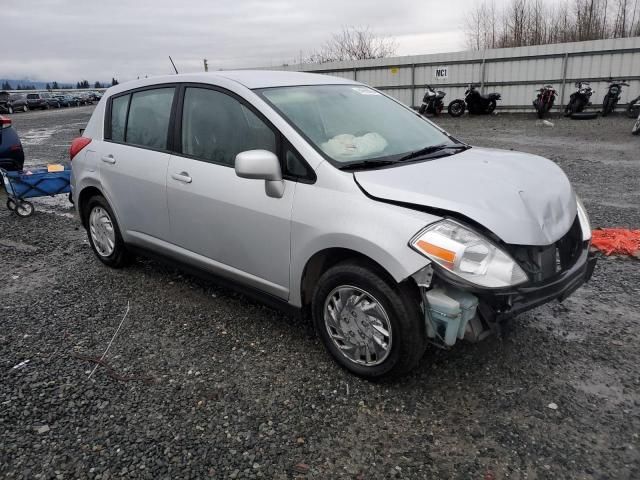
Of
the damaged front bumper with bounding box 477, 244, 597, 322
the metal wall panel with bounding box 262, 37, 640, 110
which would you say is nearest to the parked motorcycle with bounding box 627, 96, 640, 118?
the metal wall panel with bounding box 262, 37, 640, 110

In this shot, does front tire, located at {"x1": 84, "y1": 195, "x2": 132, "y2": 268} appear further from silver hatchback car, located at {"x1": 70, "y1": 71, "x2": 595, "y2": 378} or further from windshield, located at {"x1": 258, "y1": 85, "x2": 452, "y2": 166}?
windshield, located at {"x1": 258, "y1": 85, "x2": 452, "y2": 166}

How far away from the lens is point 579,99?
51.7 ft

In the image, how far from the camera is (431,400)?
282cm

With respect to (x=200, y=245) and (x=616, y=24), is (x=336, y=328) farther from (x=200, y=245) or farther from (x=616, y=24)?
(x=616, y=24)

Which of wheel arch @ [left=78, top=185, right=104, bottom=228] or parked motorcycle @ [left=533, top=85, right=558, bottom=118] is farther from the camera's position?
parked motorcycle @ [left=533, top=85, right=558, bottom=118]

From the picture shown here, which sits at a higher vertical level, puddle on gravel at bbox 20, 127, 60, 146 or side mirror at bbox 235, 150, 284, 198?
side mirror at bbox 235, 150, 284, 198

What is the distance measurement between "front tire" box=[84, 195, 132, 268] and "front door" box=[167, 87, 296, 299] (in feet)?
3.39

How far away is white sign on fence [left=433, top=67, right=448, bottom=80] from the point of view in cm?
1931

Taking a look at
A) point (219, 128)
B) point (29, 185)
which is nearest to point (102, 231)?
point (219, 128)

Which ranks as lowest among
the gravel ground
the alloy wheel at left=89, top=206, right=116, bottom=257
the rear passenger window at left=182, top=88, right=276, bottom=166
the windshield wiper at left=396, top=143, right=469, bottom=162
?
the gravel ground

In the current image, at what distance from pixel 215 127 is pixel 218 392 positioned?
1816 mm

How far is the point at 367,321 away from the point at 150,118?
2.60 meters

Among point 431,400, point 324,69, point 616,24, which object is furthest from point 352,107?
point 616,24

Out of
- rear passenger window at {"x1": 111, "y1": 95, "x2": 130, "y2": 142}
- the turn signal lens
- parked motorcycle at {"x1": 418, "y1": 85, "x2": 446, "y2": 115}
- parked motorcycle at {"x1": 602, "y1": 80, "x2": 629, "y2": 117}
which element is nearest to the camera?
the turn signal lens
